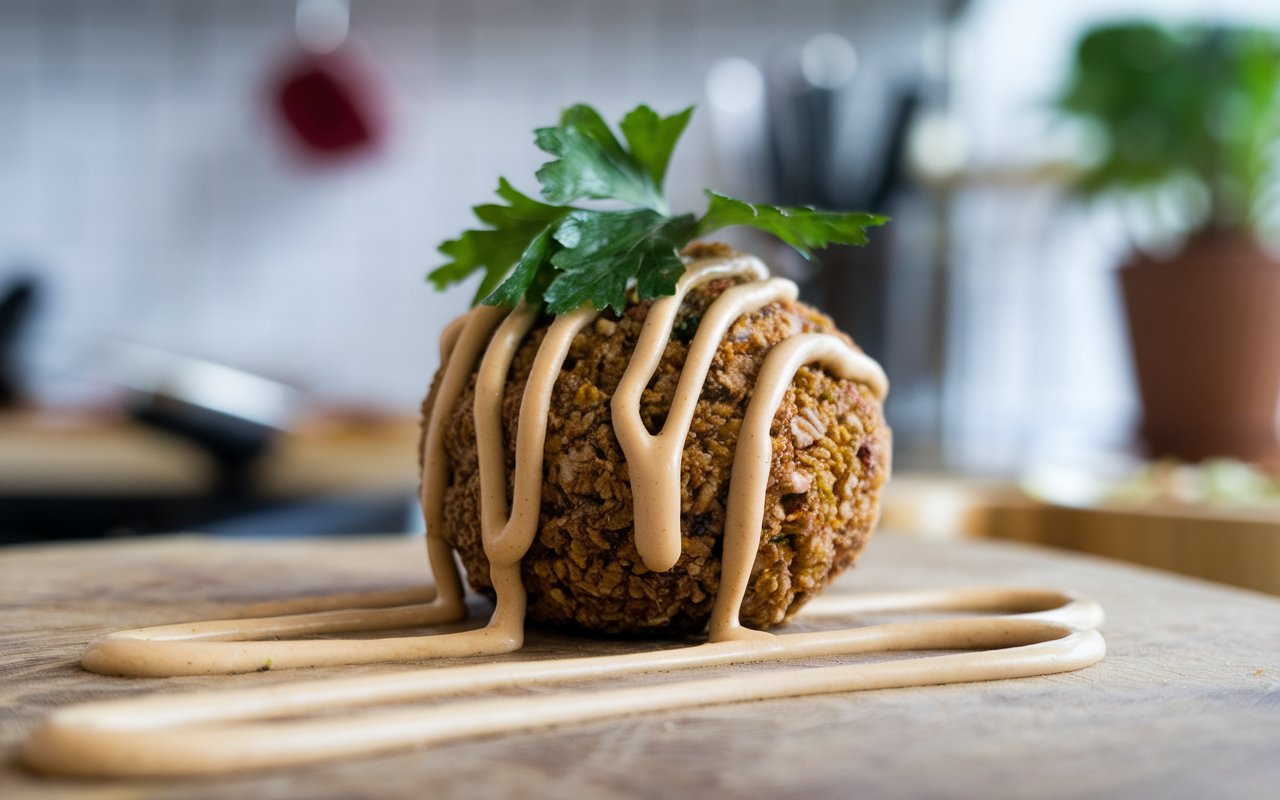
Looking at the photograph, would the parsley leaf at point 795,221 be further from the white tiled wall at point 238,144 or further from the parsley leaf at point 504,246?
the white tiled wall at point 238,144

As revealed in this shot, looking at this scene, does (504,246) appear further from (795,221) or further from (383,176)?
(383,176)

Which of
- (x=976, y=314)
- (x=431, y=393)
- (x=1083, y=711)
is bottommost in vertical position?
(x=1083, y=711)

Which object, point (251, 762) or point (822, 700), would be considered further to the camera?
point (822, 700)

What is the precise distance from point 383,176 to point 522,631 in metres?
3.85

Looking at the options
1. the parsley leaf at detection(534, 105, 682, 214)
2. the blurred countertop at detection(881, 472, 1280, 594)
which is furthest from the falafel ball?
the blurred countertop at detection(881, 472, 1280, 594)

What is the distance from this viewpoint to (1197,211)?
352cm

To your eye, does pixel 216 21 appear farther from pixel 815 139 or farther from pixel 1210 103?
pixel 1210 103

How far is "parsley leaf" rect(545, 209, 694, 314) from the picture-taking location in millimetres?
1074

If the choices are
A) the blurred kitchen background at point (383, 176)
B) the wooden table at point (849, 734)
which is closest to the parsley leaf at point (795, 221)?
the wooden table at point (849, 734)

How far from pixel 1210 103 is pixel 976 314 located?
3.80 ft

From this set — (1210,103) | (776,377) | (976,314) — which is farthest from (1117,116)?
(776,377)

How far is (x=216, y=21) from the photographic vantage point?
459 cm

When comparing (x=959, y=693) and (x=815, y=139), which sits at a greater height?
(x=815, y=139)

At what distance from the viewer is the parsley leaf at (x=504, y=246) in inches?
43.4
